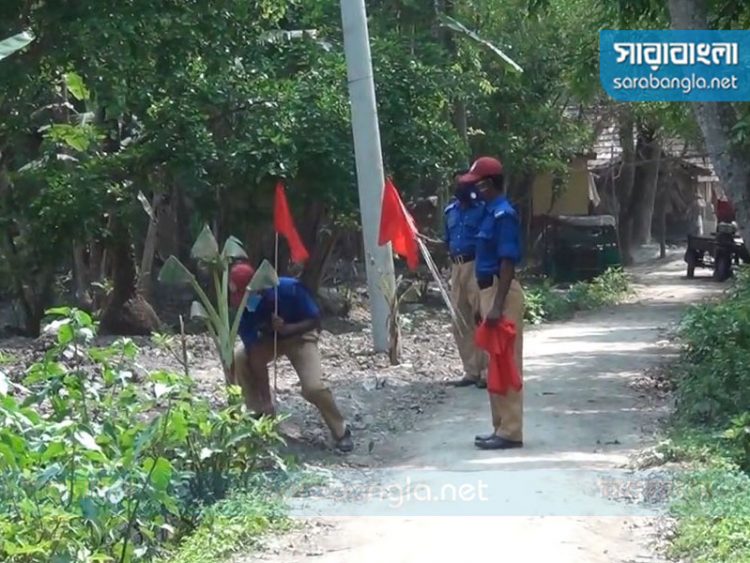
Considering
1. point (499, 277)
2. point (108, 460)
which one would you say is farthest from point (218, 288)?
point (108, 460)

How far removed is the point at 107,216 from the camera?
56.9 feet

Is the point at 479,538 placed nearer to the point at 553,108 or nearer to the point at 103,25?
the point at 103,25

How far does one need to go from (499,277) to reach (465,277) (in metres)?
2.90

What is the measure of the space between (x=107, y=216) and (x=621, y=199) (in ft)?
76.6

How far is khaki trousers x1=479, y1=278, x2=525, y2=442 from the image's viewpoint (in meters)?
9.54

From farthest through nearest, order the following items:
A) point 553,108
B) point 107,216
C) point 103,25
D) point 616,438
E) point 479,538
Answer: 1. point 553,108
2. point 107,216
3. point 103,25
4. point 616,438
5. point 479,538

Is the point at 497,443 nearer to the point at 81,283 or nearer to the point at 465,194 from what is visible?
the point at 465,194

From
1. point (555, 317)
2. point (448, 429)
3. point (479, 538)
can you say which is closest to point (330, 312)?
point (555, 317)

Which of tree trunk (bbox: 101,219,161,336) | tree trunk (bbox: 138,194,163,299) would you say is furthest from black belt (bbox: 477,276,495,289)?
tree trunk (bbox: 138,194,163,299)

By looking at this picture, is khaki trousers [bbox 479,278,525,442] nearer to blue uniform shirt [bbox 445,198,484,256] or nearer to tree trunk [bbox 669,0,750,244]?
blue uniform shirt [bbox 445,198,484,256]

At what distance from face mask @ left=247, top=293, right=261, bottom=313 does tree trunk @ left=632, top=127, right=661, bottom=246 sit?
25735mm

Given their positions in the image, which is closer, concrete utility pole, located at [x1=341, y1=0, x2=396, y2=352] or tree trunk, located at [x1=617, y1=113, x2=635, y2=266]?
concrete utility pole, located at [x1=341, y1=0, x2=396, y2=352]

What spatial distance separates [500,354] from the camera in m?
9.43

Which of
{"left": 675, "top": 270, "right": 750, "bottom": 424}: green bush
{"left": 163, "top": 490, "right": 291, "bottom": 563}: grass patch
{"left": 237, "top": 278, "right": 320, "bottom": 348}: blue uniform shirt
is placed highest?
{"left": 237, "top": 278, "right": 320, "bottom": 348}: blue uniform shirt
